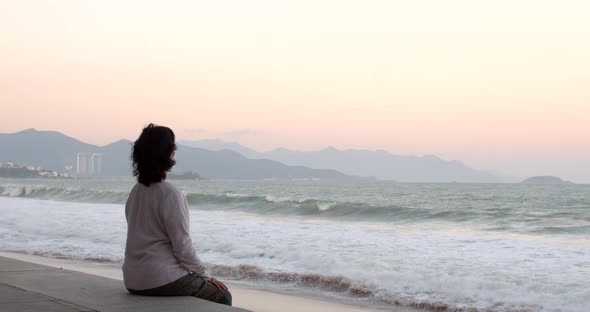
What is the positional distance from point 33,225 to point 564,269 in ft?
44.2

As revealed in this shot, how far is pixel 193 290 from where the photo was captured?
A: 4707 mm

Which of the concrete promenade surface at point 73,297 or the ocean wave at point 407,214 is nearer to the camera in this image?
the concrete promenade surface at point 73,297

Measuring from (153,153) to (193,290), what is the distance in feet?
3.27

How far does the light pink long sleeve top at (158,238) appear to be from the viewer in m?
4.43

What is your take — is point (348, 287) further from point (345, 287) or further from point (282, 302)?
point (282, 302)

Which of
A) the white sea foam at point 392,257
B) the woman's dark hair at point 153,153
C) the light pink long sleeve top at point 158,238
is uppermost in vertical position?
the woman's dark hair at point 153,153

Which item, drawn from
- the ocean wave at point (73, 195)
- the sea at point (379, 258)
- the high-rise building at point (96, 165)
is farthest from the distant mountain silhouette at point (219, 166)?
the sea at point (379, 258)

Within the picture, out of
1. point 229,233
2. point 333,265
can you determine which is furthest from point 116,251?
point 333,265

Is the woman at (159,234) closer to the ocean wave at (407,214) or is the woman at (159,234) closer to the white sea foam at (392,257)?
the white sea foam at (392,257)

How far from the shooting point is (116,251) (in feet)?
42.2

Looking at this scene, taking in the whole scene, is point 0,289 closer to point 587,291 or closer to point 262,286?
point 262,286

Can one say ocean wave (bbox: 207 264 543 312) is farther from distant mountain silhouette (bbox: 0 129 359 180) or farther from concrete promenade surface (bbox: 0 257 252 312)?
distant mountain silhouette (bbox: 0 129 359 180)

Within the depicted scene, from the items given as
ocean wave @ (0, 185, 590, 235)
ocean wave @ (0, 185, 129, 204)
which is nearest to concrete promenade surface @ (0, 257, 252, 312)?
ocean wave @ (0, 185, 590, 235)

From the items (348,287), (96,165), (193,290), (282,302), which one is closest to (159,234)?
(193,290)
